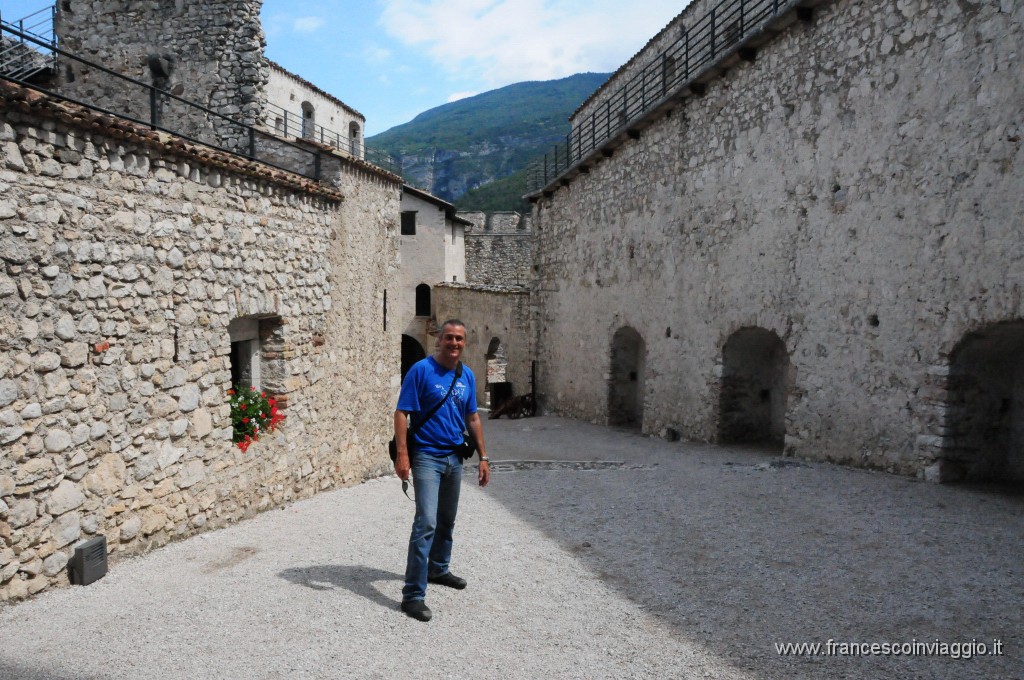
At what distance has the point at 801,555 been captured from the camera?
545 cm

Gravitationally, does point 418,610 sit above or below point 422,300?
below

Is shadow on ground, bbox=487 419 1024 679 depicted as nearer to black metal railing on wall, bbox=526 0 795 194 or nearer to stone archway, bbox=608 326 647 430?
black metal railing on wall, bbox=526 0 795 194

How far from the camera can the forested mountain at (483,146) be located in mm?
65438

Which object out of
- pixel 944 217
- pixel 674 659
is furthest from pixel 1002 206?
pixel 674 659

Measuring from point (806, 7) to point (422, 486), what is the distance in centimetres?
903

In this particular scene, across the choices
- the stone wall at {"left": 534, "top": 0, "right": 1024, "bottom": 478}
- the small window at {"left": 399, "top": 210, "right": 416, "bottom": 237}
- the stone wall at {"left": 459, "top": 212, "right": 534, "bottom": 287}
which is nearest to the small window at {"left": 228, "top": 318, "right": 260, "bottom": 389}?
the stone wall at {"left": 534, "top": 0, "right": 1024, "bottom": 478}

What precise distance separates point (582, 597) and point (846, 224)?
6.75 metres

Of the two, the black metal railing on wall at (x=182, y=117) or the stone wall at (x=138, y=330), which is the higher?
the black metal railing on wall at (x=182, y=117)

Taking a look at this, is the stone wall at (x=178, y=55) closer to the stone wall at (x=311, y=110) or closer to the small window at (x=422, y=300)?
the stone wall at (x=311, y=110)

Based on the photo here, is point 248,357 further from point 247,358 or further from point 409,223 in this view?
point 409,223

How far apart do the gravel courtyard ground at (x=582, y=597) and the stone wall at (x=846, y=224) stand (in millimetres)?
1818

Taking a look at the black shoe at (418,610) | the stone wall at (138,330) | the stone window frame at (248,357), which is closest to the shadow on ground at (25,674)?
the stone wall at (138,330)

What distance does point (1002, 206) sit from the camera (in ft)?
23.1

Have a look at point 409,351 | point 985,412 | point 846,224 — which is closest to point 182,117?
point 846,224
